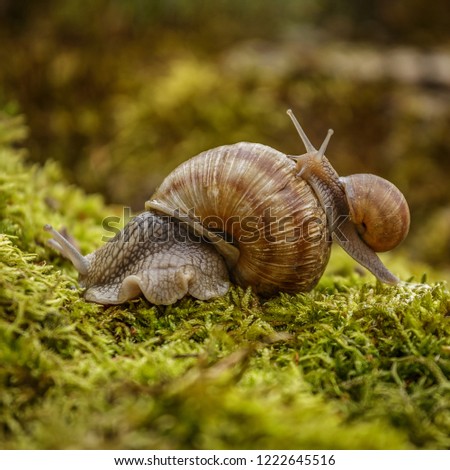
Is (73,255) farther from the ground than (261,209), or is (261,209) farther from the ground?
(261,209)

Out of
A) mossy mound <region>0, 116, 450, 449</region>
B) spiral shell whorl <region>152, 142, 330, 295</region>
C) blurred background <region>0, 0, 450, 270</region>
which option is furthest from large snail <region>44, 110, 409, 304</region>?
blurred background <region>0, 0, 450, 270</region>

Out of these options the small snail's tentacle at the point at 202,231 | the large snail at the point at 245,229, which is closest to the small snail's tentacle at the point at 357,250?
the large snail at the point at 245,229

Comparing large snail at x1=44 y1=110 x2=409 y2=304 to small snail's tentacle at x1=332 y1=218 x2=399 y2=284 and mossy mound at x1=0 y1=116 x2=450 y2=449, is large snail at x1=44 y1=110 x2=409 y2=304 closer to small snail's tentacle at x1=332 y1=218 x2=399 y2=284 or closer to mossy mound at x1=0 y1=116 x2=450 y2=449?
small snail's tentacle at x1=332 y1=218 x2=399 y2=284

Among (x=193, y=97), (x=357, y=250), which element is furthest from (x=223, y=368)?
(x=193, y=97)

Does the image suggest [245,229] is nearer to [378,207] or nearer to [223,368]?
[378,207]
